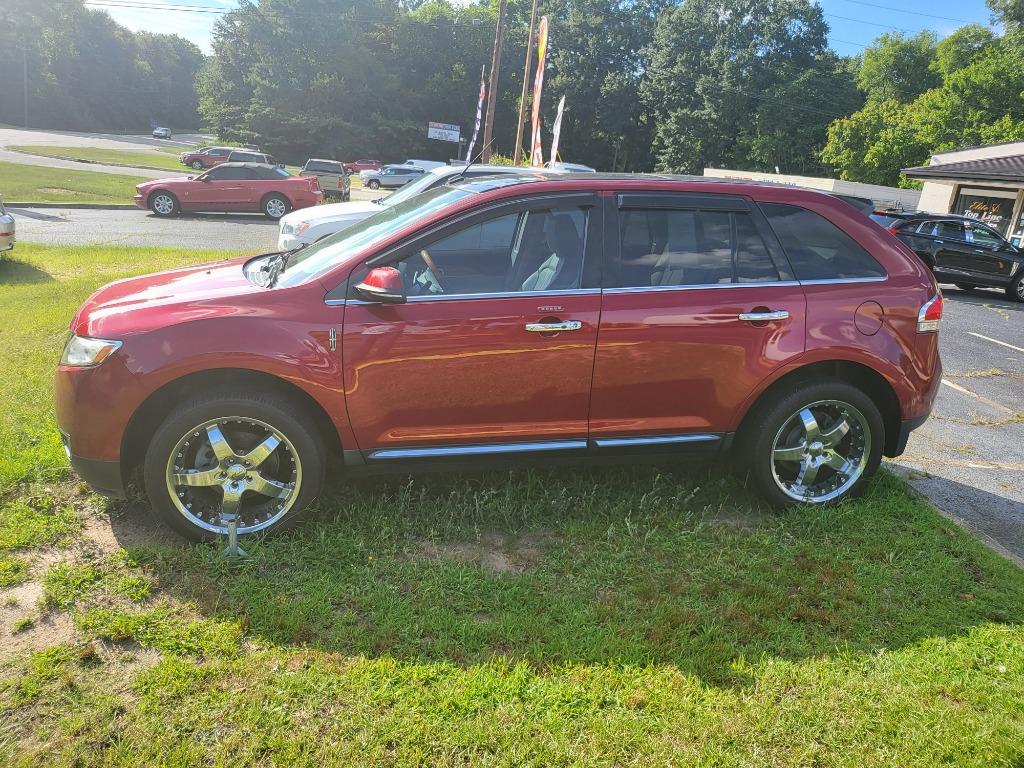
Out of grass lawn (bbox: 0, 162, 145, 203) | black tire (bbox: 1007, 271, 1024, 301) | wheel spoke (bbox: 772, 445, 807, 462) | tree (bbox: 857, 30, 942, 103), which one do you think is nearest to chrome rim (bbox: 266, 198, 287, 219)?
grass lawn (bbox: 0, 162, 145, 203)

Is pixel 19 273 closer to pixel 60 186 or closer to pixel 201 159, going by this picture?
pixel 60 186

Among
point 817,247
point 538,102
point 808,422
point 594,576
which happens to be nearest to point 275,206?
point 538,102

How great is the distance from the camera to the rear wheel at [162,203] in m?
18.6

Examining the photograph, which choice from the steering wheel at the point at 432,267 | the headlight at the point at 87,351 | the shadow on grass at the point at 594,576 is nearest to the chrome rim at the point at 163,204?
the headlight at the point at 87,351

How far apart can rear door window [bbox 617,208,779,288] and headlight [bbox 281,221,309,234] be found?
7048mm

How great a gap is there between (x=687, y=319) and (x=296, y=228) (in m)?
7.60

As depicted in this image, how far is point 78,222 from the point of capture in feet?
52.0

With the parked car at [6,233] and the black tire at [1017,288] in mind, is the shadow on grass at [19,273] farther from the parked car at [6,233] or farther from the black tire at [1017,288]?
the black tire at [1017,288]

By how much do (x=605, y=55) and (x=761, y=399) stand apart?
7655cm

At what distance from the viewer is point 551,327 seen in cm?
380

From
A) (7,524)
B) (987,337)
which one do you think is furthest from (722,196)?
(987,337)

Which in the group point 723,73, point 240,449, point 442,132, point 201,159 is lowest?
point 240,449

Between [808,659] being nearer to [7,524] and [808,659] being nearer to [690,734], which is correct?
[690,734]

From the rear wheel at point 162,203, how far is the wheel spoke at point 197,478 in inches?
677
